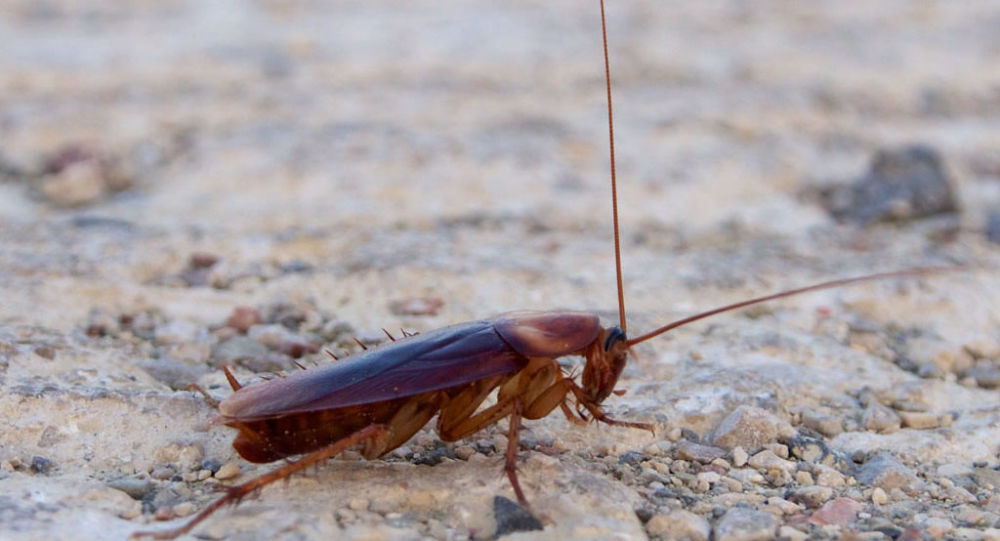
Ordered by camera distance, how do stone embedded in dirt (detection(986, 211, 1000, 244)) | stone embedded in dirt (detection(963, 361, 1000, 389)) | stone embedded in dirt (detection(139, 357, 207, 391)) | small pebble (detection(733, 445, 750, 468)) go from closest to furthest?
small pebble (detection(733, 445, 750, 468)) → stone embedded in dirt (detection(139, 357, 207, 391)) → stone embedded in dirt (detection(963, 361, 1000, 389)) → stone embedded in dirt (detection(986, 211, 1000, 244))

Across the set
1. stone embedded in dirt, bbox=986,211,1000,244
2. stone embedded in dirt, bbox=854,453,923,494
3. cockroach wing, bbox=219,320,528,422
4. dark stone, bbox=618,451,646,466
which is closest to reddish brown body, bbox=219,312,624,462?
cockroach wing, bbox=219,320,528,422

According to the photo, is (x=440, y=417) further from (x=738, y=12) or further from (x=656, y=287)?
(x=738, y=12)

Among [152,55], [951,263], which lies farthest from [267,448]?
[152,55]

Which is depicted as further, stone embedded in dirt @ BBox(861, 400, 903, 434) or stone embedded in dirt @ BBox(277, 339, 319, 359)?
stone embedded in dirt @ BBox(277, 339, 319, 359)

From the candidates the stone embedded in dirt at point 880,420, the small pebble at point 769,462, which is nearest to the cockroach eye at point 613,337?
the small pebble at point 769,462

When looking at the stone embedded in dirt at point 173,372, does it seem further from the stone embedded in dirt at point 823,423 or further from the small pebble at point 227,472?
the stone embedded in dirt at point 823,423

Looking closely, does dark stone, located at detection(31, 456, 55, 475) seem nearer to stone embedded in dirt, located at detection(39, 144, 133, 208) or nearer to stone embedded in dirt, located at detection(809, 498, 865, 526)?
stone embedded in dirt, located at detection(809, 498, 865, 526)
